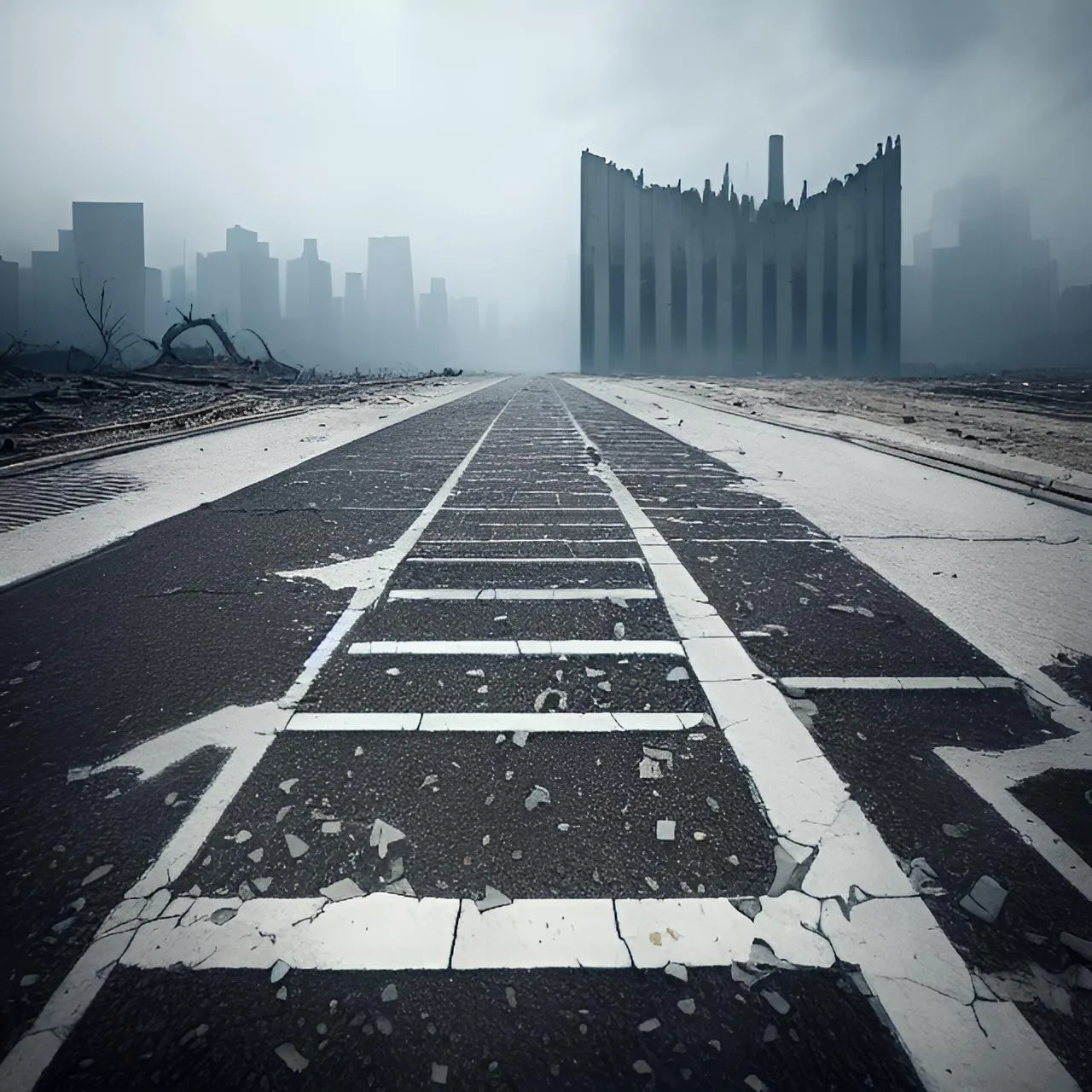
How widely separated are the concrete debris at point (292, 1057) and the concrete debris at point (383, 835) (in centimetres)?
60

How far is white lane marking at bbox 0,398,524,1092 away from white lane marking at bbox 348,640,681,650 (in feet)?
0.82

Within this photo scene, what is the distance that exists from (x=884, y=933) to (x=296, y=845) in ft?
5.11

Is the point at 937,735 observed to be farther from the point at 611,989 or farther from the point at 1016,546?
the point at 1016,546

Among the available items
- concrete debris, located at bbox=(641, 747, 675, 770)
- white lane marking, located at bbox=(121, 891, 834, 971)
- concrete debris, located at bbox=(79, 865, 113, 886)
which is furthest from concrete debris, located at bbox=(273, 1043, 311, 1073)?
concrete debris, located at bbox=(641, 747, 675, 770)

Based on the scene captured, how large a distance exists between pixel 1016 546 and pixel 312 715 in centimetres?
508

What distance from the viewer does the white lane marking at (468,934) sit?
5.54 ft

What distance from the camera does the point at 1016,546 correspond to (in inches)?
212

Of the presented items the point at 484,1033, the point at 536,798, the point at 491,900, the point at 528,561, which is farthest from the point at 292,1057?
the point at 528,561

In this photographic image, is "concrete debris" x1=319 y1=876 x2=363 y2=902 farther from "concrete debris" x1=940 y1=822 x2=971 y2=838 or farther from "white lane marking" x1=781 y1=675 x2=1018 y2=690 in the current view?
"white lane marking" x1=781 y1=675 x2=1018 y2=690

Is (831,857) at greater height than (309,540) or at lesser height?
lesser

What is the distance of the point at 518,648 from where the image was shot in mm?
3502

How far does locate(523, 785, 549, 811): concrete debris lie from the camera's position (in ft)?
7.41

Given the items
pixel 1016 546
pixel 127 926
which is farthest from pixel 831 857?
pixel 1016 546

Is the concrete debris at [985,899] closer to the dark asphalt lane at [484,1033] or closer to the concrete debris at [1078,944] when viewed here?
the concrete debris at [1078,944]
